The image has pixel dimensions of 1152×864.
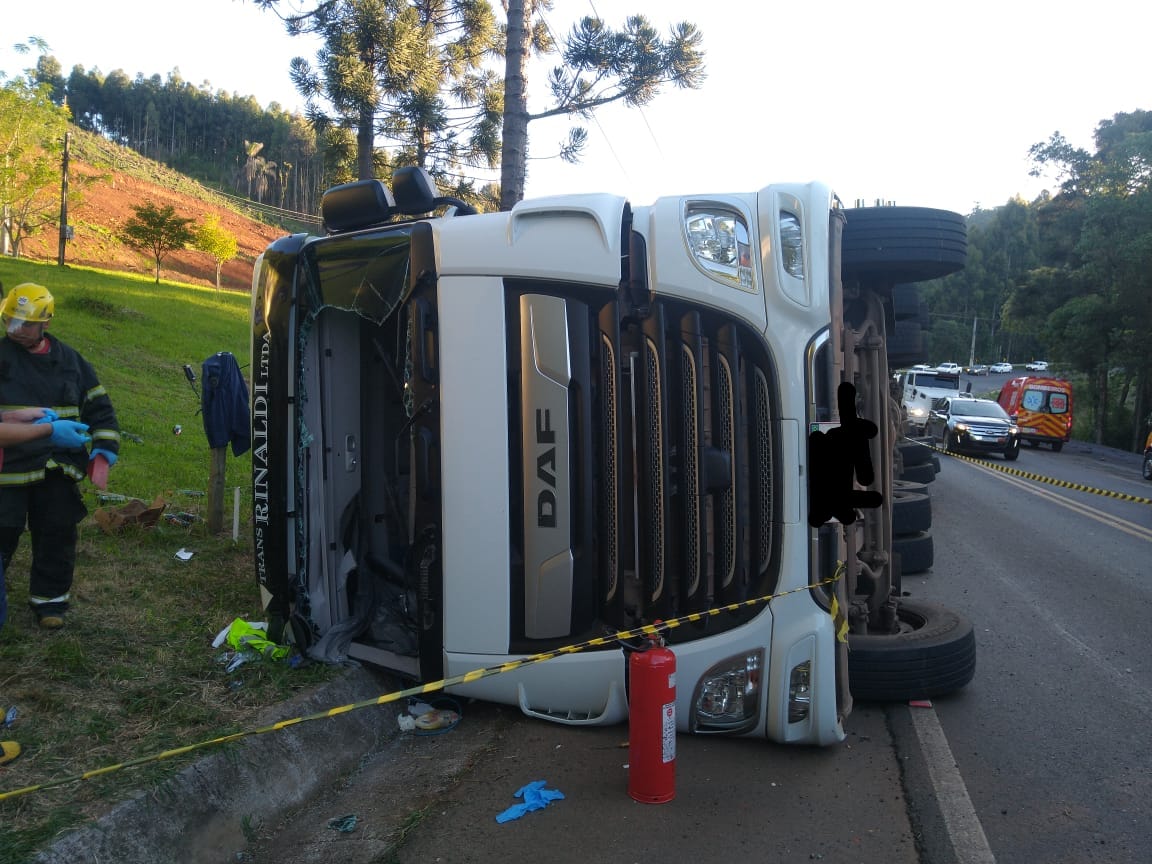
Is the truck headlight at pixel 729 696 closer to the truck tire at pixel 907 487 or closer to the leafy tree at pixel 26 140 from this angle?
the truck tire at pixel 907 487

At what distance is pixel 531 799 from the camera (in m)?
3.51

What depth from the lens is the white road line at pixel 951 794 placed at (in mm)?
3144

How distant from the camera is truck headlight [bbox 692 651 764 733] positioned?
3.77 m

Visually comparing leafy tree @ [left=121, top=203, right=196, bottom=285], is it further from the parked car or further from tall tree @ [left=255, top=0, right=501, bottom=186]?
the parked car

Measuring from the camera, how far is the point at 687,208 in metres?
3.94

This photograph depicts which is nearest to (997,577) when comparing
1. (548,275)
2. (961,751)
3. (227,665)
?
(961,751)

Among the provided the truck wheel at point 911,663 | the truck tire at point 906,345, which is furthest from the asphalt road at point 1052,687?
the truck tire at point 906,345

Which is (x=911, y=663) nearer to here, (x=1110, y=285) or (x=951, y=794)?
(x=951, y=794)

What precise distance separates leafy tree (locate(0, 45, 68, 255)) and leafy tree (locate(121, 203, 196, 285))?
4.13 metres

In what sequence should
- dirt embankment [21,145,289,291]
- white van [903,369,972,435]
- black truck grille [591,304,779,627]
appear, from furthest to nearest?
dirt embankment [21,145,289,291] → white van [903,369,972,435] → black truck grille [591,304,779,627]

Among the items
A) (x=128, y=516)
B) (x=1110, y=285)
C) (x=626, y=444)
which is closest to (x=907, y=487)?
(x=626, y=444)

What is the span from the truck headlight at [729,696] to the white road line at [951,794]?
0.82m

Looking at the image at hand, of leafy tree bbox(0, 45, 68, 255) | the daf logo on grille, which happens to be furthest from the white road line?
leafy tree bbox(0, 45, 68, 255)

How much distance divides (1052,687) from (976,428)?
1799 cm
